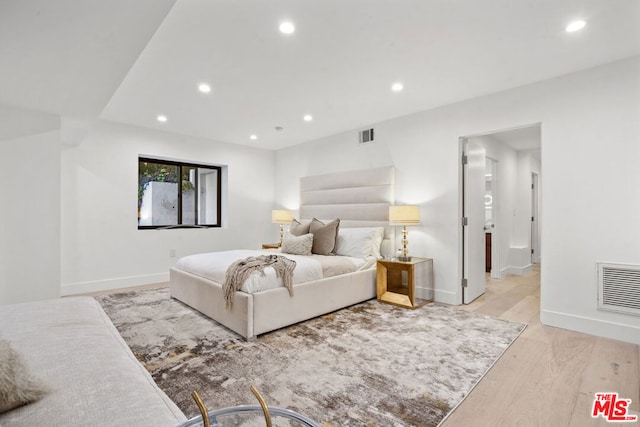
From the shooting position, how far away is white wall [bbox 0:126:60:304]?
2.54 meters

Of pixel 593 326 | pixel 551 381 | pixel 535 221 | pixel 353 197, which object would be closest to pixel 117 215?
pixel 353 197

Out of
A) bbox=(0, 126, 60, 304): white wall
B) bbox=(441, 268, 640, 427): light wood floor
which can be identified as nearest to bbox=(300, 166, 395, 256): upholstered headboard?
bbox=(441, 268, 640, 427): light wood floor

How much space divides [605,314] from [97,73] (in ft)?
14.7

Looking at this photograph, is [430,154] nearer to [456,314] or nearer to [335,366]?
[456,314]

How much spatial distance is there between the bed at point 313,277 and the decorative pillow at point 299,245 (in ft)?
0.49

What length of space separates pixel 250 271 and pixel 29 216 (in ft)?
6.14

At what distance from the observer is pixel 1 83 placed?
210 centimetres

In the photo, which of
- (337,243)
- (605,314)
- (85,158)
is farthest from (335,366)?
(85,158)

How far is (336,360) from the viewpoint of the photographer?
2.33 meters

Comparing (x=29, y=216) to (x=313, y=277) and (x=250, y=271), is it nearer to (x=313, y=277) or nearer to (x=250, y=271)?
(x=250, y=271)

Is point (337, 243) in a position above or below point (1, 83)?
below

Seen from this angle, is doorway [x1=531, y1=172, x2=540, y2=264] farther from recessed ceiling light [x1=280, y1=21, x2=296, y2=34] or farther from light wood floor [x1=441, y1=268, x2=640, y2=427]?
recessed ceiling light [x1=280, y1=21, x2=296, y2=34]

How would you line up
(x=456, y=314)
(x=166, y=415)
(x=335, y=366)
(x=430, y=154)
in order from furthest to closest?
(x=430, y=154) < (x=456, y=314) < (x=335, y=366) < (x=166, y=415)

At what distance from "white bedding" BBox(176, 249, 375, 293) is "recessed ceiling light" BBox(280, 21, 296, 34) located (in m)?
1.99
